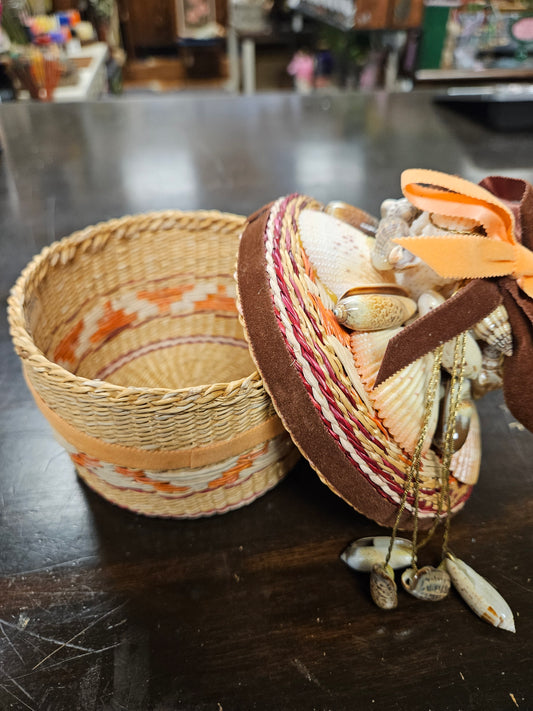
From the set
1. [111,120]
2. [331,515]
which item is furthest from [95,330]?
[111,120]

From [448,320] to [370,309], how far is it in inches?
2.5

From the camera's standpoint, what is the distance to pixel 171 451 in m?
0.49

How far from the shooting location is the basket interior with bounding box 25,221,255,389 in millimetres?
754

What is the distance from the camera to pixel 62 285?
724 mm

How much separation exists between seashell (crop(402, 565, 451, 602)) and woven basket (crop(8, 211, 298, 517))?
0.17 m

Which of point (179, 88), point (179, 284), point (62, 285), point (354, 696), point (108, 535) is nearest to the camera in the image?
point (354, 696)

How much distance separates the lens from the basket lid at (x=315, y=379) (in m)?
0.45

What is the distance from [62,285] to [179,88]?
331 centimetres

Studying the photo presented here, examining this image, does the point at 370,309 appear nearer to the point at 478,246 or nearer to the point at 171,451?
the point at 478,246

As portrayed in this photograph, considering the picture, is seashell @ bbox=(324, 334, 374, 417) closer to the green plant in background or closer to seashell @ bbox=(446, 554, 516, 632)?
seashell @ bbox=(446, 554, 516, 632)

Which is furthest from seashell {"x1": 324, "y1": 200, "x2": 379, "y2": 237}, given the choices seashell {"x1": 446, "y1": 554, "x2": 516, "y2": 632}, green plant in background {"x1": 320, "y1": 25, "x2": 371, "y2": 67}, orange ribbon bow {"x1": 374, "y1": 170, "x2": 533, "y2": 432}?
green plant in background {"x1": 320, "y1": 25, "x2": 371, "y2": 67}

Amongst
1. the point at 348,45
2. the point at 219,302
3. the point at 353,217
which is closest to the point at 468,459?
the point at 353,217

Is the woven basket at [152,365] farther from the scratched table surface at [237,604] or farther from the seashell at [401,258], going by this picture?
the seashell at [401,258]

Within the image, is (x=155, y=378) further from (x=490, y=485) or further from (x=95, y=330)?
(x=490, y=485)
